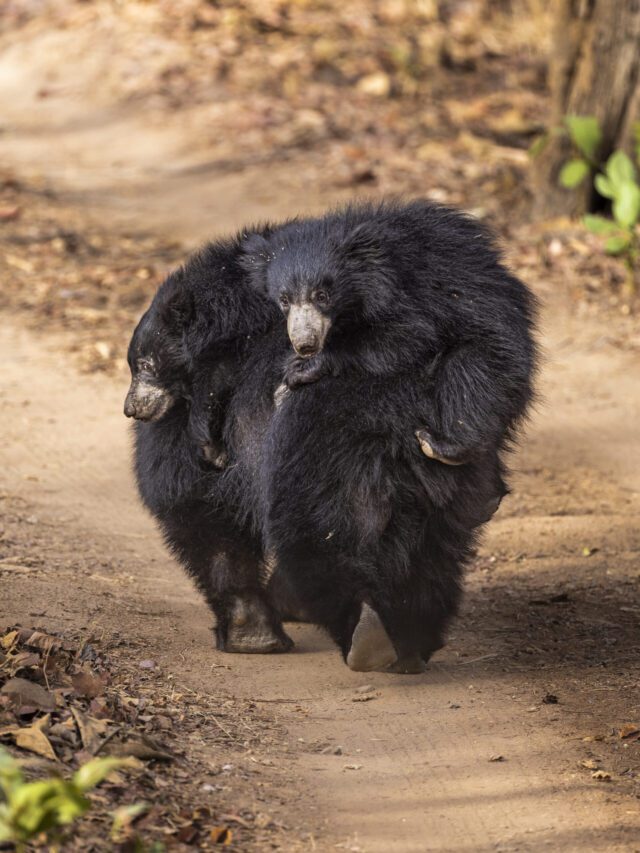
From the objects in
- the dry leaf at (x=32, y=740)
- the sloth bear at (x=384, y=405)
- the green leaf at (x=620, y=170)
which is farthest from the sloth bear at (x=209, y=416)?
the green leaf at (x=620, y=170)

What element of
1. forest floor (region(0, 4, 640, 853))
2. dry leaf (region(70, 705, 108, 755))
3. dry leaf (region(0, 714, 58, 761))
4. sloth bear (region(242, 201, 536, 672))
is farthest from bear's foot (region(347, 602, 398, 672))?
dry leaf (region(0, 714, 58, 761))

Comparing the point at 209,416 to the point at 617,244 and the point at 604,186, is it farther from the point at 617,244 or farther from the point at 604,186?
the point at 604,186

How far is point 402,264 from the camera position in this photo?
3973 millimetres

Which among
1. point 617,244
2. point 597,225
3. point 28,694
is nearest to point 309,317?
point 28,694

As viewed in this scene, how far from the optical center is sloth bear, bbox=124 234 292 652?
4.24m

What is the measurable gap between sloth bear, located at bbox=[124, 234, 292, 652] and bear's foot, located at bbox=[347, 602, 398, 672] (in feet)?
1.91

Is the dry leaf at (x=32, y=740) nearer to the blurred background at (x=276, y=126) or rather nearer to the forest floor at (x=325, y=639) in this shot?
the forest floor at (x=325, y=639)

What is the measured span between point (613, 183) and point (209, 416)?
5719 millimetres

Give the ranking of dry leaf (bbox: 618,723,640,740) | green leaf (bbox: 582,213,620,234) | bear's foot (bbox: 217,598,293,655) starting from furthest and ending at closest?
green leaf (bbox: 582,213,620,234) < bear's foot (bbox: 217,598,293,655) < dry leaf (bbox: 618,723,640,740)

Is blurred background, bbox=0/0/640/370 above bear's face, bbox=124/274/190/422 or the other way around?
the other way around

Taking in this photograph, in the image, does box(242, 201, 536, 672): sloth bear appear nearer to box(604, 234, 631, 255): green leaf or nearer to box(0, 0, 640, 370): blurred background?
box(0, 0, 640, 370): blurred background

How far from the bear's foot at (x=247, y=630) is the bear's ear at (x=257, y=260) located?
3.90 feet

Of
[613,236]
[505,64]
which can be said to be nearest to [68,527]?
[613,236]

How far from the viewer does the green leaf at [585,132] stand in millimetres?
9445
